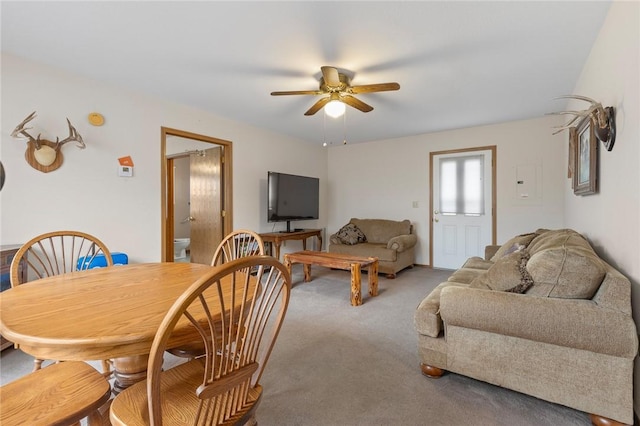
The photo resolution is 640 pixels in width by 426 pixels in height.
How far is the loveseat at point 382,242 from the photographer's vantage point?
448 centimetres

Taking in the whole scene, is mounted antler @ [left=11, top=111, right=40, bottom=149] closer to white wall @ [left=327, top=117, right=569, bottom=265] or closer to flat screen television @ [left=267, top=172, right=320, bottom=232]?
flat screen television @ [left=267, top=172, right=320, bottom=232]

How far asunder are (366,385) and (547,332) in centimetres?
104

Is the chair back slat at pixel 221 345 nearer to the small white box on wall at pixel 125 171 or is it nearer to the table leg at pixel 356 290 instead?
the table leg at pixel 356 290

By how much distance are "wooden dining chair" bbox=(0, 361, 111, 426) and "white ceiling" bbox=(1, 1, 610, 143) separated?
6.82ft

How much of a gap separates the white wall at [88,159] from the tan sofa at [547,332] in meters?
3.12

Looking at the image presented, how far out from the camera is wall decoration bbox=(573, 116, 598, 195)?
7.38ft

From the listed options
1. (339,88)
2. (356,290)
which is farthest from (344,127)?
(356,290)

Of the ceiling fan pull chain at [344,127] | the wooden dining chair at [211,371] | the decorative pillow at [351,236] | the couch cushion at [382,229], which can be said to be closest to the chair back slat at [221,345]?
the wooden dining chair at [211,371]

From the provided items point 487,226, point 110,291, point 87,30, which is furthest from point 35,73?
point 487,226

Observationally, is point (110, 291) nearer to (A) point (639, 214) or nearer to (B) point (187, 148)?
(A) point (639, 214)

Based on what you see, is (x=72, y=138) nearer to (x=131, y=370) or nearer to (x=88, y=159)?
(x=88, y=159)

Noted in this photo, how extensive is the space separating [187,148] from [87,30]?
3273 mm

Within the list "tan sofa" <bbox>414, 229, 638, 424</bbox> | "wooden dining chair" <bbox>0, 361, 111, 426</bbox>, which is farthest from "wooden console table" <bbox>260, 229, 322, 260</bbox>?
"wooden dining chair" <bbox>0, 361, 111, 426</bbox>

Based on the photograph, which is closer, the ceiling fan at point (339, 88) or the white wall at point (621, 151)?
the white wall at point (621, 151)
